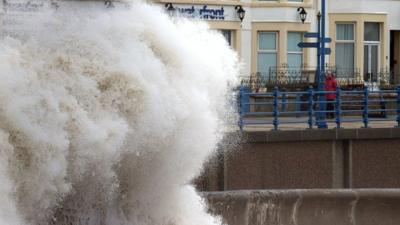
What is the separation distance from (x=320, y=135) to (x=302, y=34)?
19737 mm

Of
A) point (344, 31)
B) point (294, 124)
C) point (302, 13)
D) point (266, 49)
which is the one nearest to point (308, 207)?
point (294, 124)

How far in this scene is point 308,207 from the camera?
19.5m

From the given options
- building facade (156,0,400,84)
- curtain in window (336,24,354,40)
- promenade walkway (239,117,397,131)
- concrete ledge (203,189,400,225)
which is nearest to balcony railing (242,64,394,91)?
building facade (156,0,400,84)

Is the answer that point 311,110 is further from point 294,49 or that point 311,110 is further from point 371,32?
→ point 371,32

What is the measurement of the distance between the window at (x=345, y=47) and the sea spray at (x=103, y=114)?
90.1ft

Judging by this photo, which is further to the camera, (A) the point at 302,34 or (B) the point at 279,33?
(A) the point at 302,34

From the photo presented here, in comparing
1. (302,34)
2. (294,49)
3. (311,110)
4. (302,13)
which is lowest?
(311,110)

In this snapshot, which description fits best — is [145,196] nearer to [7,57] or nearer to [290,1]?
[7,57]

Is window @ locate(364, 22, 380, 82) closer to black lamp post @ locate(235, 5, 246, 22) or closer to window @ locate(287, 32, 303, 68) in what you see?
window @ locate(287, 32, 303, 68)

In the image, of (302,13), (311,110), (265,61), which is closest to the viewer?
(311,110)

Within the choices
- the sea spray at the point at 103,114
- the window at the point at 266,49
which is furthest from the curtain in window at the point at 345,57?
the sea spray at the point at 103,114

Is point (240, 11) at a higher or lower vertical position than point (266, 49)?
higher

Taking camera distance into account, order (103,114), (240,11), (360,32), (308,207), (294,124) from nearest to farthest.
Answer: (103,114) < (308,207) < (294,124) < (240,11) < (360,32)

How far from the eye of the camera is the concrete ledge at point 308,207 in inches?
732
